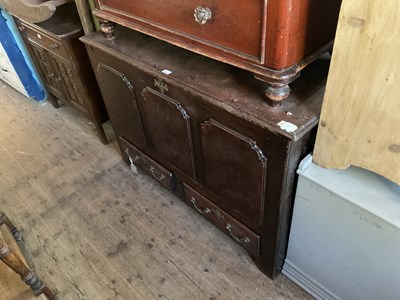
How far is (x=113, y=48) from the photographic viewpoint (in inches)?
54.0

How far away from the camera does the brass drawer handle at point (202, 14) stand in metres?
0.93

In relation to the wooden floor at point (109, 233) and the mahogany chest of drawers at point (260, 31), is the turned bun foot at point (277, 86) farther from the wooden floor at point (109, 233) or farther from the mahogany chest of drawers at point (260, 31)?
the wooden floor at point (109, 233)

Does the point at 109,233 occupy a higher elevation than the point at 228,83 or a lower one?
lower

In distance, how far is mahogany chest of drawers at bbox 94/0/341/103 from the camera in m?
0.81

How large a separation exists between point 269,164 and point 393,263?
17.6 inches

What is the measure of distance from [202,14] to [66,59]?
1.23 meters

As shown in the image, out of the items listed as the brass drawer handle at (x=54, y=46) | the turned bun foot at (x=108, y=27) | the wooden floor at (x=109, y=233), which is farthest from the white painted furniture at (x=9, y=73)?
the turned bun foot at (x=108, y=27)

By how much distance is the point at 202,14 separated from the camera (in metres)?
0.94

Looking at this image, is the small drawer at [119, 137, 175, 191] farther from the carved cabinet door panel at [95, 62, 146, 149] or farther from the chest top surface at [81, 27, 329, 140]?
the chest top surface at [81, 27, 329, 140]

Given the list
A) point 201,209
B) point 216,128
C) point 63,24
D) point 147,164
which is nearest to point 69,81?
point 63,24

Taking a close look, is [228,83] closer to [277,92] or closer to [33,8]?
[277,92]

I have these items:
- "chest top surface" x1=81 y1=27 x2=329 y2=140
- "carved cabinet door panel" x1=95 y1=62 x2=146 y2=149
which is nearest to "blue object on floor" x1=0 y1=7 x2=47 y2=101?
"carved cabinet door panel" x1=95 y1=62 x2=146 y2=149

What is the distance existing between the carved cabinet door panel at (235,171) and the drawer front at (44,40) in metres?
1.13

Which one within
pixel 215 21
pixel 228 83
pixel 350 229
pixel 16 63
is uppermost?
pixel 215 21
